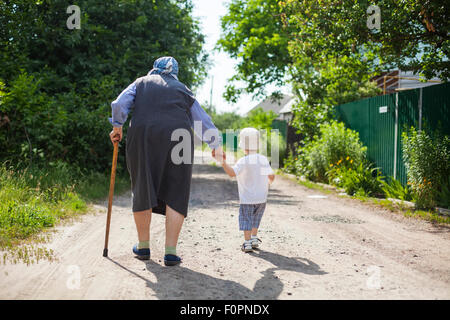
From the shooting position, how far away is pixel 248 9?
69.2ft

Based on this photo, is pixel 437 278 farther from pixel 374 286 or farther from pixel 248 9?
pixel 248 9

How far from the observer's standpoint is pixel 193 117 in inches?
175

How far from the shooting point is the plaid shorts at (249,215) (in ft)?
16.3

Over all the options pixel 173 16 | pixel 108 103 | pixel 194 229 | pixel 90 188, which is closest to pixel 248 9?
pixel 173 16

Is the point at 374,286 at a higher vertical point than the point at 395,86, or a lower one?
lower

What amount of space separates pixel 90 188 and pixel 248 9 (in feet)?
48.5

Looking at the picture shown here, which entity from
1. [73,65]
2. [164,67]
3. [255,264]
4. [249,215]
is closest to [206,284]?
[255,264]

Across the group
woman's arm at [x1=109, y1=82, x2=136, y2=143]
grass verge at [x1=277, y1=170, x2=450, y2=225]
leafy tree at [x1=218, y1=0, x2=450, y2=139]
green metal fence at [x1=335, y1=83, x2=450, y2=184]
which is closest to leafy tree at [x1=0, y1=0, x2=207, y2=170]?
leafy tree at [x1=218, y1=0, x2=450, y2=139]

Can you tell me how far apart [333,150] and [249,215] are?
8053mm

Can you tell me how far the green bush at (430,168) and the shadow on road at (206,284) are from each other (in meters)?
4.69

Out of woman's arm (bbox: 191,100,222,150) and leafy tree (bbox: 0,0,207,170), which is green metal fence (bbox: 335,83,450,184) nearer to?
woman's arm (bbox: 191,100,222,150)

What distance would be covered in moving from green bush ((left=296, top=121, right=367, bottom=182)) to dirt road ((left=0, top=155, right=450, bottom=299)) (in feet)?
15.0
